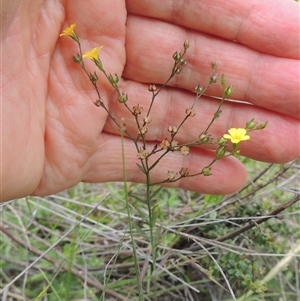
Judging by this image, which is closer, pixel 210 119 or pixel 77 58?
pixel 77 58

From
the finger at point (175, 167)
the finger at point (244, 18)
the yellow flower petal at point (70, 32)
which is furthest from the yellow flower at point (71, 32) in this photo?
the finger at point (175, 167)

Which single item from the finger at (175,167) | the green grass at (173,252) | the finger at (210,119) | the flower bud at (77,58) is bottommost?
the green grass at (173,252)

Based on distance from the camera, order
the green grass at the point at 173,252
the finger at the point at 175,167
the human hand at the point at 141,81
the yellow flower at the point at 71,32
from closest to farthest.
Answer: the yellow flower at the point at 71,32 → the human hand at the point at 141,81 → the green grass at the point at 173,252 → the finger at the point at 175,167

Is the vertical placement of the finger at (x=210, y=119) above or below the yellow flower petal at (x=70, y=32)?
below

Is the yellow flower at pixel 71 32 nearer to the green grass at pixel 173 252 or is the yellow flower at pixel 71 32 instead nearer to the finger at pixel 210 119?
the finger at pixel 210 119

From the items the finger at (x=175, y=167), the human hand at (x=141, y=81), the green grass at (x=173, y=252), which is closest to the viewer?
the human hand at (x=141, y=81)

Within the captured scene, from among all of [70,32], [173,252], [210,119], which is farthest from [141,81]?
[173,252]

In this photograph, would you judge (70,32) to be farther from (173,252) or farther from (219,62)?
(173,252)

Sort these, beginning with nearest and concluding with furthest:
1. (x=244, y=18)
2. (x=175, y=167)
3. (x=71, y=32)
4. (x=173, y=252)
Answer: (x=71, y=32)
(x=244, y=18)
(x=173, y=252)
(x=175, y=167)
